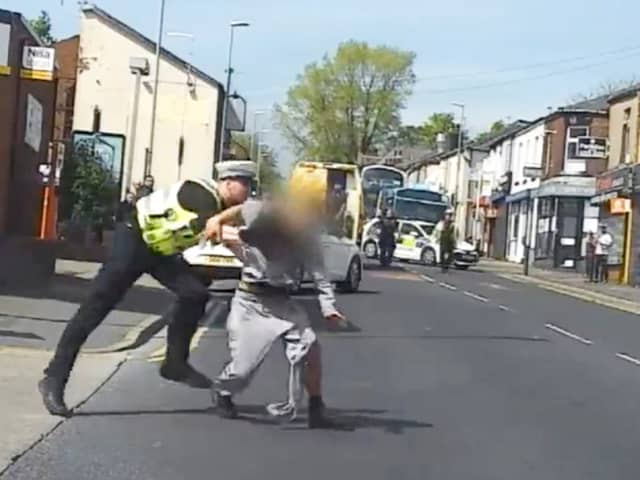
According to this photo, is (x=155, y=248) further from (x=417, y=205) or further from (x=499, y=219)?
(x=499, y=219)

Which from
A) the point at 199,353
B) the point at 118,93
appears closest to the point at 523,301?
the point at 199,353

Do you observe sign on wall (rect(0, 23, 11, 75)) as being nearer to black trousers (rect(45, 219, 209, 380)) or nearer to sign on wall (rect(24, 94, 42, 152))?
sign on wall (rect(24, 94, 42, 152))

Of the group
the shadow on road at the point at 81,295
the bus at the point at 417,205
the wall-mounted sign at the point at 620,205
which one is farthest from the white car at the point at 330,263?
the bus at the point at 417,205

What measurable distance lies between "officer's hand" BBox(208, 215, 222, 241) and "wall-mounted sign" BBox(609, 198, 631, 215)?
38.6m

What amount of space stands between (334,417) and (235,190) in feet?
6.23

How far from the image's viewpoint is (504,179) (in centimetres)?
7738

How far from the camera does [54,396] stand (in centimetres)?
1032

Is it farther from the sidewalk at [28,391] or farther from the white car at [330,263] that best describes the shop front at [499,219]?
the sidewalk at [28,391]

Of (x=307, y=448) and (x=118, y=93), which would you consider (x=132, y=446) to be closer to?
(x=307, y=448)

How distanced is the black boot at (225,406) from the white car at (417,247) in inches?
1657

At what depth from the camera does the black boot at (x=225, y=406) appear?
1058 cm

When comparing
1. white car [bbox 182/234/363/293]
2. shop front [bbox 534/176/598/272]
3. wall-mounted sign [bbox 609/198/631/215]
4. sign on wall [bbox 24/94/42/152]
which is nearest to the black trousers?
white car [bbox 182/234/363/293]

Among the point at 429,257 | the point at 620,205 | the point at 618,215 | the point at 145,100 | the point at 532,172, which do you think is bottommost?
the point at 429,257

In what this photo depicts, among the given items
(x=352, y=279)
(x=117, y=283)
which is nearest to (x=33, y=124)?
(x=352, y=279)
